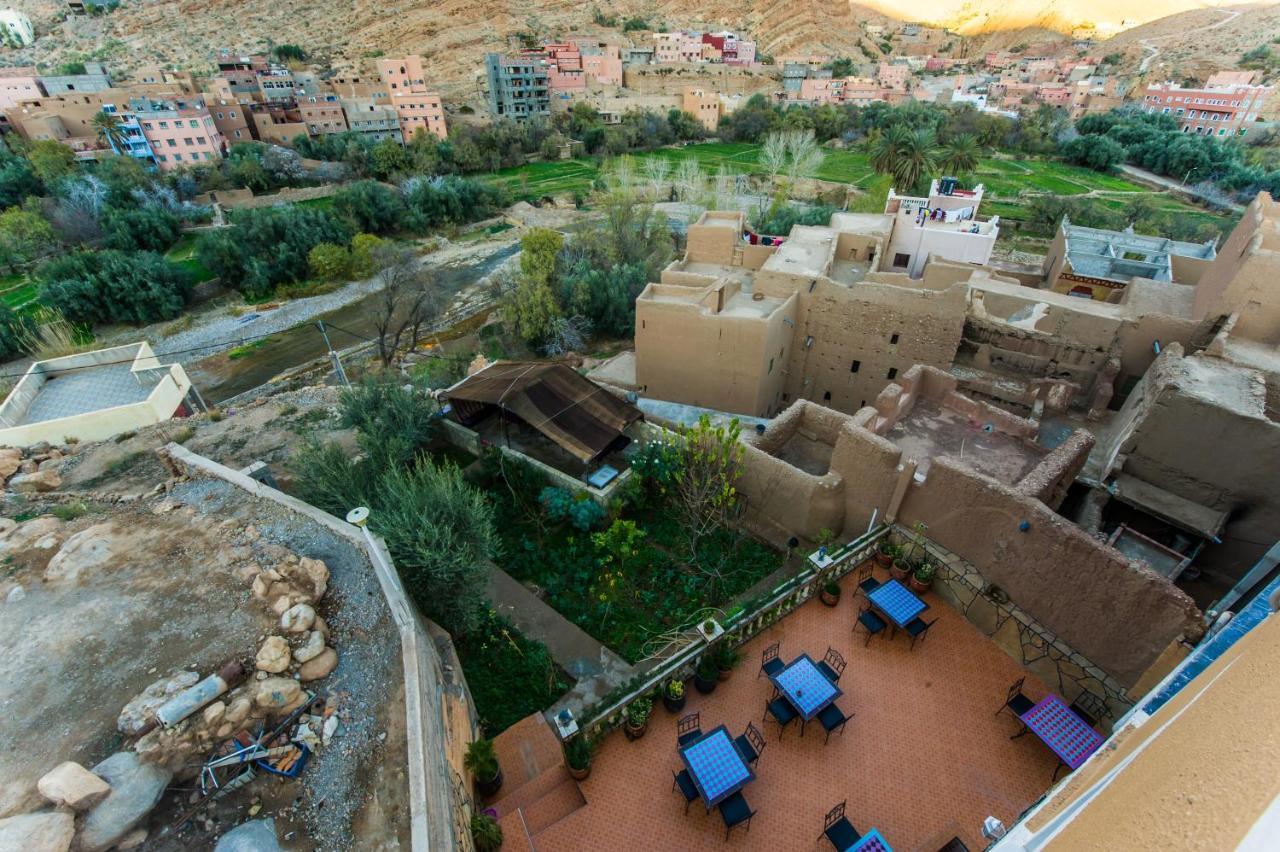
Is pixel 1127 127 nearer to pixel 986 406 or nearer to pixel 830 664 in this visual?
pixel 986 406

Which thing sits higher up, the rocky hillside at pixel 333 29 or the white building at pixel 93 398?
the rocky hillside at pixel 333 29

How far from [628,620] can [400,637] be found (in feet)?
17.1

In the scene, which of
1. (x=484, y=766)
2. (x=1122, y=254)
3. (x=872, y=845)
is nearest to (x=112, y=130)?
(x=484, y=766)

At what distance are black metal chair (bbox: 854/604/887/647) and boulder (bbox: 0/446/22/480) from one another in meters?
18.3

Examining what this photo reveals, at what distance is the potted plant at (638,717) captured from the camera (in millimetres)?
8266

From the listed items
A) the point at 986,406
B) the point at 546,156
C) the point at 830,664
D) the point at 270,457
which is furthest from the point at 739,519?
the point at 546,156

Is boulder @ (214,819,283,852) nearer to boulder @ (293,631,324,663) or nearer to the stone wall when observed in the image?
boulder @ (293,631,324,663)

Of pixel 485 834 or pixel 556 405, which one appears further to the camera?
pixel 556 405

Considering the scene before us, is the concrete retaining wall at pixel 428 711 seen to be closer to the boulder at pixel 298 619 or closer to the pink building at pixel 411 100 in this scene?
the boulder at pixel 298 619

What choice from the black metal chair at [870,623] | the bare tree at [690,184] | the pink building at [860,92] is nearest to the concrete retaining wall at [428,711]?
the black metal chair at [870,623]

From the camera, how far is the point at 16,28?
8781 cm

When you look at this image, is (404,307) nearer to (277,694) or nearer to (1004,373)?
(277,694)

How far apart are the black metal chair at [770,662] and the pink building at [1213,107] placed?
96.8 meters

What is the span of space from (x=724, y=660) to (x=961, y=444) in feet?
25.2
